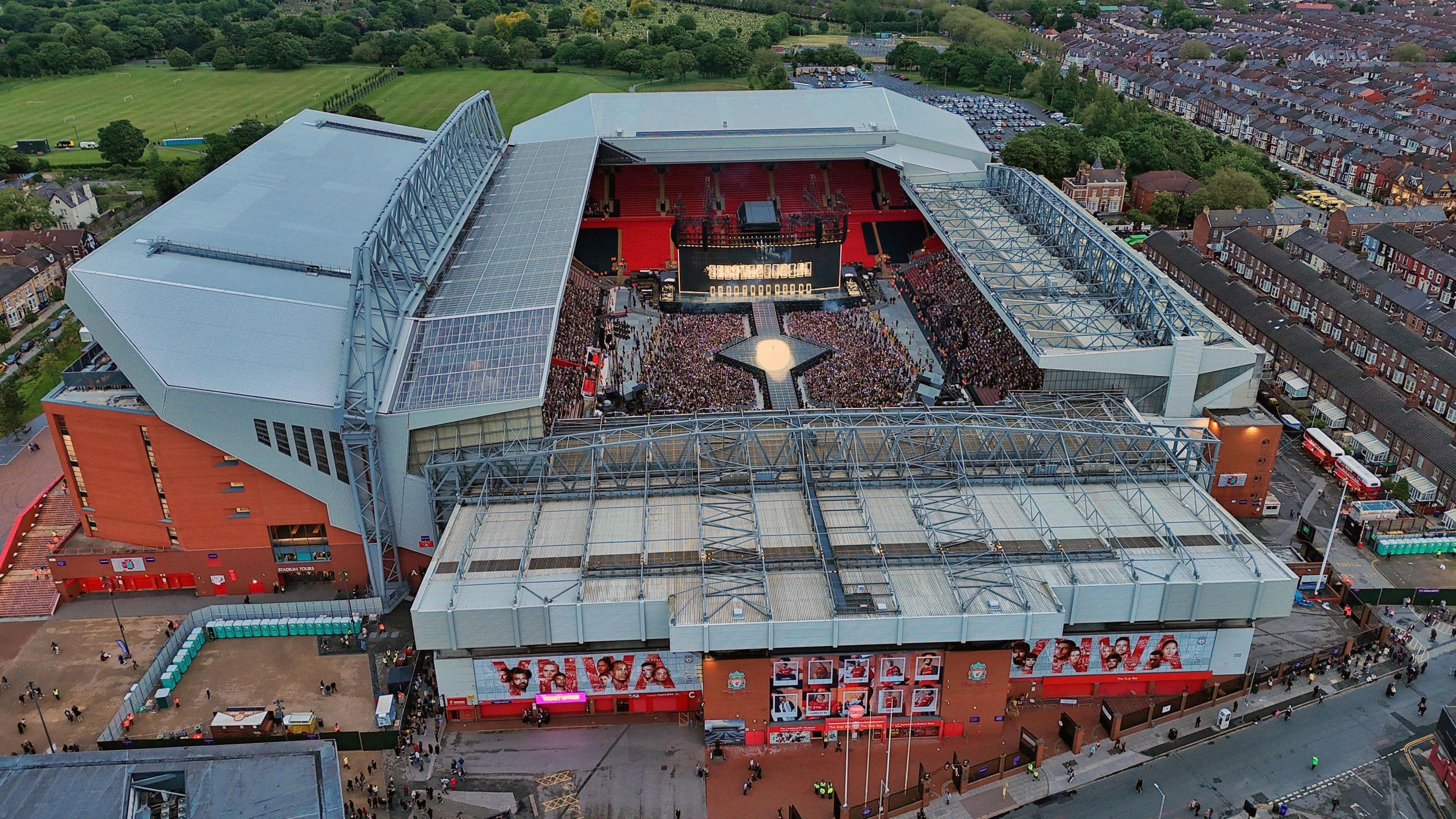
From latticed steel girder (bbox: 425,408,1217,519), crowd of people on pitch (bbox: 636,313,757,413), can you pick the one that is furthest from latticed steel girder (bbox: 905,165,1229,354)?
crowd of people on pitch (bbox: 636,313,757,413)

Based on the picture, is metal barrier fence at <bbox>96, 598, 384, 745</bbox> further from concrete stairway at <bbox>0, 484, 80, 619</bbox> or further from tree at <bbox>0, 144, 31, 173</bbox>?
tree at <bbox>0, 144, 31, 173</bbox>

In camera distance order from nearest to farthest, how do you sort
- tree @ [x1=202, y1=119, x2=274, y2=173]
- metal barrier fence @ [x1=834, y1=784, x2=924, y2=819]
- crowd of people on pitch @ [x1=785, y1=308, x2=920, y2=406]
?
metal barrier fence @ [x1=834, y1=784, x2=924, y2=819] < crowd of people on pitch @ [x1=785, y1=308, x2=920, y2=406] < tree @ [x1=202, y1=119, x2=274, y2=173]

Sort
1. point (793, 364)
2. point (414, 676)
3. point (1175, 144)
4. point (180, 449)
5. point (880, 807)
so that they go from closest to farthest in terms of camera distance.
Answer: point (880, 807) < point (414, 676) < point (180, 449) < point (793, 364) < point (1175, 144)

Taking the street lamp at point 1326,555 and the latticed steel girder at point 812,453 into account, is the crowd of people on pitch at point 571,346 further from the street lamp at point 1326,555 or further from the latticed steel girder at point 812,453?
the street lamp at point 1326,555

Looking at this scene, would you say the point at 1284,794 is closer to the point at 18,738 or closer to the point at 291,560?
the point at 291,560

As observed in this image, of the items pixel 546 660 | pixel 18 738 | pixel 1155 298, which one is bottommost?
pixel 18 738

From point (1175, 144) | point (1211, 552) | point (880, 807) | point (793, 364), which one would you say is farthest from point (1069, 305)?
point (1175, 144)

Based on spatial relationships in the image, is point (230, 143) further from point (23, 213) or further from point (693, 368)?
point (693, 368)
